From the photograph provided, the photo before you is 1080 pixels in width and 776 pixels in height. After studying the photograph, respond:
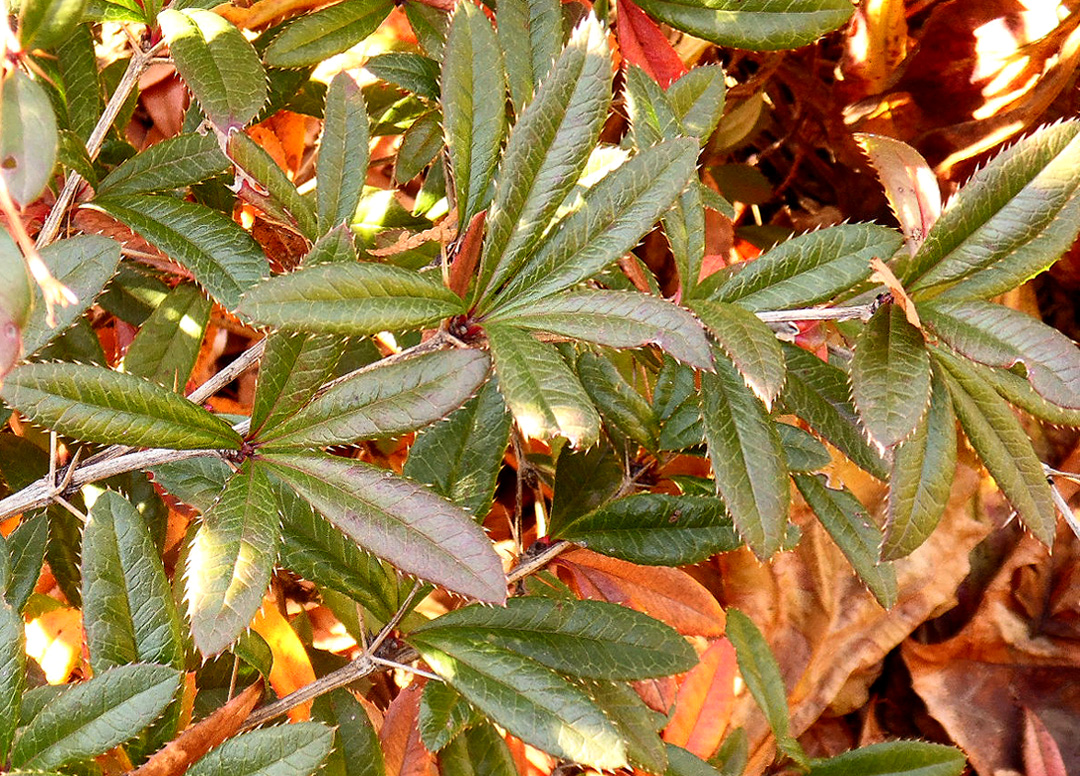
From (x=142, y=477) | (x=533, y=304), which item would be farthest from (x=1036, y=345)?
(x=142, y=477)

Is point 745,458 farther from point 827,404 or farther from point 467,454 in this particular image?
point 467,454

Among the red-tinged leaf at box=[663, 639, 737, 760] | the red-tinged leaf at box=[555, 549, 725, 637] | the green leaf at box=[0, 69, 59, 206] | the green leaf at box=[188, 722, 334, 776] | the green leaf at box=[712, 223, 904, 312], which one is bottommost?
the red-tinged leaf at box=[663, 639, 737, 760]

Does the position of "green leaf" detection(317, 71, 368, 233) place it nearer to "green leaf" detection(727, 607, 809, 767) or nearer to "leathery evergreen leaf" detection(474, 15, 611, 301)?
"leathery evergreen leaf" detection(474, 15, 611, 301)

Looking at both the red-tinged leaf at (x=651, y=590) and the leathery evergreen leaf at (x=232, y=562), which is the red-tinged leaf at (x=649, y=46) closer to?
the red-tinged leaf at (x=651, y=590)

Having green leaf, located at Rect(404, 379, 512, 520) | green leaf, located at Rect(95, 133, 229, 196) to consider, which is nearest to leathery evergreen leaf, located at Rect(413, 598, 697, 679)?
green leaf, located at Rect(404, 379, 512, 520)

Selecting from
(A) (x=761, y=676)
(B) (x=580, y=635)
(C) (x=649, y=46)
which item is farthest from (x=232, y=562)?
(C) (x=649, y=46)
